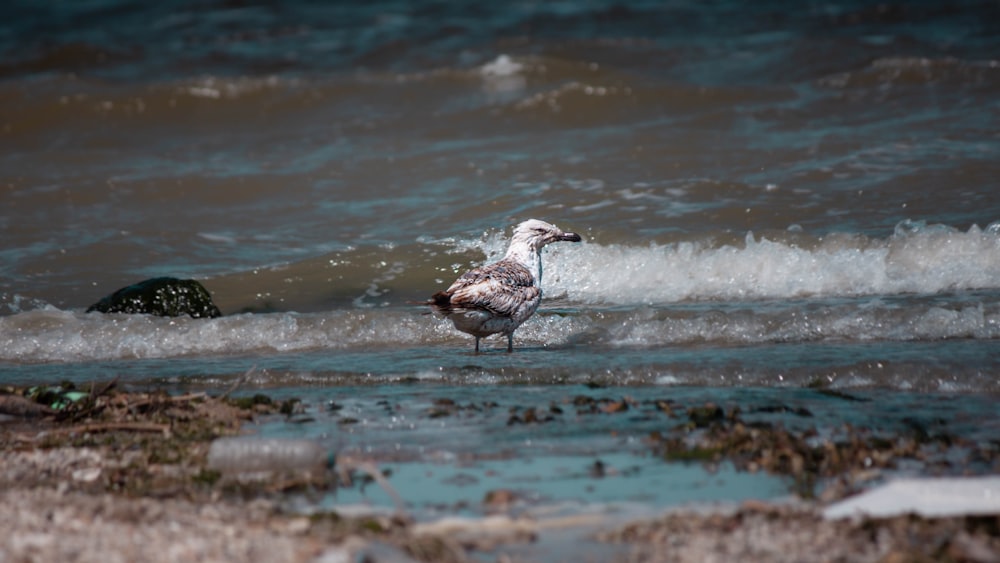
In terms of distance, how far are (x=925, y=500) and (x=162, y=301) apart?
6.83 m

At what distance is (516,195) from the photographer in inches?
509

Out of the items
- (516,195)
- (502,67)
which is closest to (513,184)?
(516,195)

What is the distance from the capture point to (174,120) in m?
17.9

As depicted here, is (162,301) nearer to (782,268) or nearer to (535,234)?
(535,234)

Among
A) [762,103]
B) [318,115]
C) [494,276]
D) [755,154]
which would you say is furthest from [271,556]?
[318,115]

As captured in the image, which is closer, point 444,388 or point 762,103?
point 444,388

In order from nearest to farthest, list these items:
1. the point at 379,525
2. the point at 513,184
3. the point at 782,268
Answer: the point at 379,525 < the point at 782,268 < the point at 513,184

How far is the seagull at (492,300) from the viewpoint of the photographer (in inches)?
312

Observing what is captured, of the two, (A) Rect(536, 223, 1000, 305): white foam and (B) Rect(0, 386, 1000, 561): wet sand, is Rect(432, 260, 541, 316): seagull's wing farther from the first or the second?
(B) Rect(0, 386, 1000, 561): wet sand

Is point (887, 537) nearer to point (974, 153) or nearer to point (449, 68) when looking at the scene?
point (974, 153)

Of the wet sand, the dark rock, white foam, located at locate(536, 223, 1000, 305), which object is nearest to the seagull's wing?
white foam, located at locate(536, 223, 1000, 305)

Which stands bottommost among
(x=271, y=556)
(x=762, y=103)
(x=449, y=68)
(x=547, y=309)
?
(x=271, y=556)

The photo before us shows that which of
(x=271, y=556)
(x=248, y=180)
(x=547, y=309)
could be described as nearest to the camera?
(x=271, y=556)

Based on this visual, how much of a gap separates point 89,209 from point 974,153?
31.4 ft
